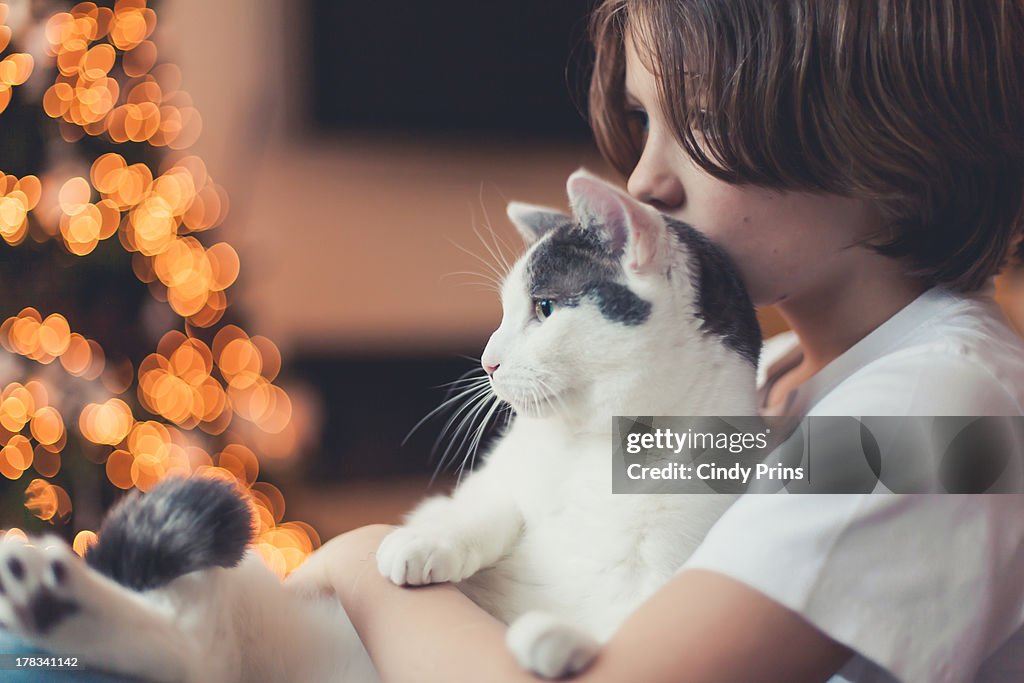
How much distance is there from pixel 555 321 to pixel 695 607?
0.79 ft

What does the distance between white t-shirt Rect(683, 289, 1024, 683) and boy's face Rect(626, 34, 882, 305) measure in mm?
143

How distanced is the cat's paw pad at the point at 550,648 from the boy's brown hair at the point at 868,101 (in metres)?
0.38

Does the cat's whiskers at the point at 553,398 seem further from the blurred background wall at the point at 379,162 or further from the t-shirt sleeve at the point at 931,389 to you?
the blurred background wall at the point at 379,162

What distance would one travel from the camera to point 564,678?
511mm

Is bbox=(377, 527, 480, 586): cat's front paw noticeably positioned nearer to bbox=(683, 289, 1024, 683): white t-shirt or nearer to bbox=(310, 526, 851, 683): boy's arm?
bbox=(310, 526, 851, 683): boy's arm

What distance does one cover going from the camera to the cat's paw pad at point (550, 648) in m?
0.50

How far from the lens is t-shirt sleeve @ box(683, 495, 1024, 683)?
0.53 meters

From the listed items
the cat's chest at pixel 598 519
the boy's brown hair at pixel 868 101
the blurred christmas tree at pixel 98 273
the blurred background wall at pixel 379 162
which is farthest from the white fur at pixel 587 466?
the blurred background wall at pixel 379 162

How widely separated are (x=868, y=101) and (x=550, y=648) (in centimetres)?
46

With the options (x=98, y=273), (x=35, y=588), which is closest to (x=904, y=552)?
(x=35, y=588)

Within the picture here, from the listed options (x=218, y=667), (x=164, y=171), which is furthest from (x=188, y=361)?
(x=218, y=667)

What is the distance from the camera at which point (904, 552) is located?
55 centimetres

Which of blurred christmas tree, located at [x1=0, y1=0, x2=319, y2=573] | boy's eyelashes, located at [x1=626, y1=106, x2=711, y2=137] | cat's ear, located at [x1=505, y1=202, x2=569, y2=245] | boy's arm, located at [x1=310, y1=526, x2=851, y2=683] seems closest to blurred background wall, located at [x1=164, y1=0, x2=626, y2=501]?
blurred christmas tree, located at [x1=0, y1=0, x2=319, y2=573]

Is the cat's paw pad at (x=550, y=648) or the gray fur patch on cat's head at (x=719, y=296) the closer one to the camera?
the cat's paw pad at (x=550, y=648)
